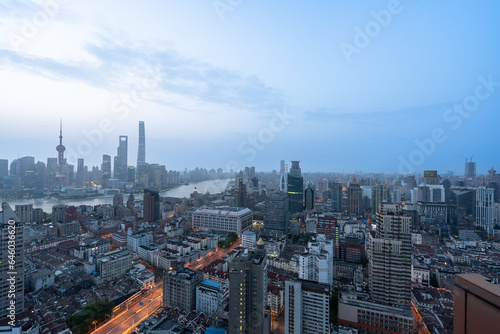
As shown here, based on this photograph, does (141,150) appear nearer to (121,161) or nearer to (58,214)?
(121,161)

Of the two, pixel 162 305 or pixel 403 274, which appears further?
pixel 162 305

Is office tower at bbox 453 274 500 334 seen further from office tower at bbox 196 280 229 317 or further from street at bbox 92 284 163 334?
street at bbox 92 284 163 334

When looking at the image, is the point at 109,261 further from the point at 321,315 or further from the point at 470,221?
the point at 470,221

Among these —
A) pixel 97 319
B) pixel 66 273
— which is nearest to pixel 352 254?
pixel 97 319

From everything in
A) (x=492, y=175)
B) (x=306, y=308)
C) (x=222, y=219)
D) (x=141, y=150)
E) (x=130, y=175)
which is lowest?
(x=306, y=308)

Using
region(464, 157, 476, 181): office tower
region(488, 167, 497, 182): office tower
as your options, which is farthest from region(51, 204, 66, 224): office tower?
region(464, 157, 476, 181): office tower

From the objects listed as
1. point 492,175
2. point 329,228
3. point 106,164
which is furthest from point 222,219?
point 106,164

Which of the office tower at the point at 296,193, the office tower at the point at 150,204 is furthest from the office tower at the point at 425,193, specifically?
the office tower at the point at 150,204
